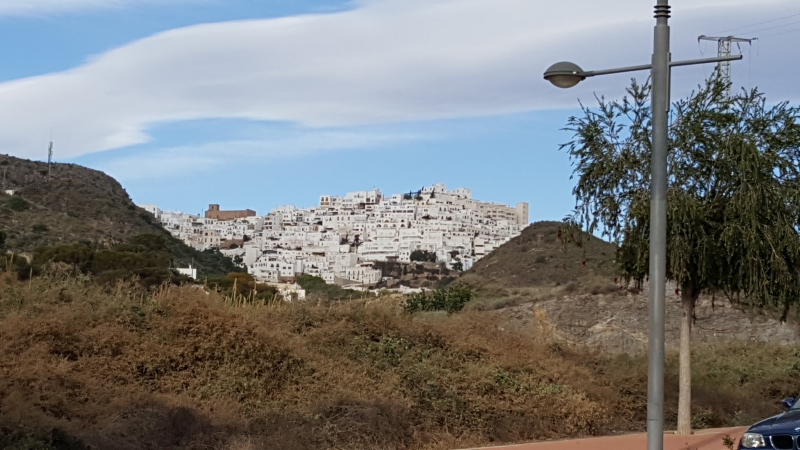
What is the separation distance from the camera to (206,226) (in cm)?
15812

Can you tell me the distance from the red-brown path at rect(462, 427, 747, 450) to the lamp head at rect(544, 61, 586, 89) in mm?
7269

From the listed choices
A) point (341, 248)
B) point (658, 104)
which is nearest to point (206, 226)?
point (341, 248)

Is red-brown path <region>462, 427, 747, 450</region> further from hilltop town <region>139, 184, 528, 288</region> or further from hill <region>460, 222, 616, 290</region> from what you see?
hilltop town <region>139, 184, 528, 288</region>

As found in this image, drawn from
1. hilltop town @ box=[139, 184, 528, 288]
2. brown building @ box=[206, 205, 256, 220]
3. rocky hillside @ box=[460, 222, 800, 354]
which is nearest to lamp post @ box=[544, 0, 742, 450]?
rocky hillside @ box=[460, 222, 800, 354]

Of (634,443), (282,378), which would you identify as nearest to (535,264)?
(634,443)

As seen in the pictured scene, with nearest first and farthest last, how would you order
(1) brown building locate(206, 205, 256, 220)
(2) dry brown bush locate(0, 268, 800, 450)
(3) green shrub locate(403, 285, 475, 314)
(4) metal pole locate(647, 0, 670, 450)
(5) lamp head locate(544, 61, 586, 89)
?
(4) metal pole locate(647, 0, 670, 450)
(5) lamp head locate(544, 61, 586, 89)
(2) dry brown bush locate(0, 268, 800, 450)
(3) green shrub locate(403, 285, 475, 314)
(1) brown building locate(206, 205, 256, 220)

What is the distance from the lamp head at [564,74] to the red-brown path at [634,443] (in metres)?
7.27

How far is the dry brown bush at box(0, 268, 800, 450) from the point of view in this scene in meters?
14.2

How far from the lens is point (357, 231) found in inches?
6176

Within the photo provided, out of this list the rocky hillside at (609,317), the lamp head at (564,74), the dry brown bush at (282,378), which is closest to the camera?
the lamp head at (564,74)

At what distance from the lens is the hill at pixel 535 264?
4819cm

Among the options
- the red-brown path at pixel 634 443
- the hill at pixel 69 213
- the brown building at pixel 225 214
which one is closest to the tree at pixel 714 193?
the red-brown path at pixel 634 443

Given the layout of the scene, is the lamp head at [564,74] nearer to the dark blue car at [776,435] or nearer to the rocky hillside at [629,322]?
the dark blue car at [776,435]

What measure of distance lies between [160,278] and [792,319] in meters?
20.3
